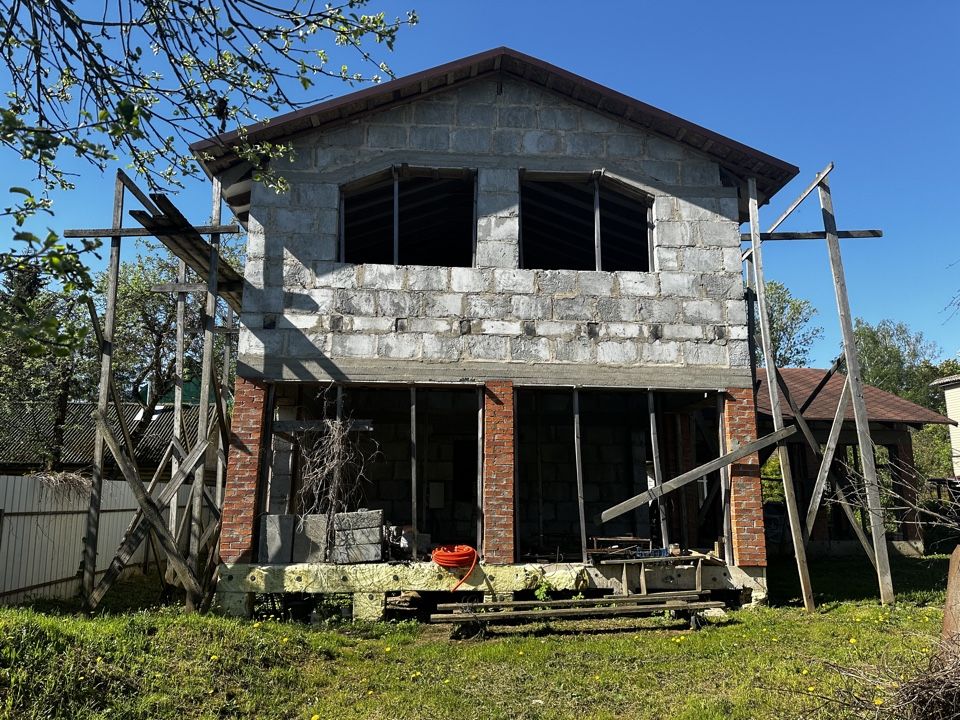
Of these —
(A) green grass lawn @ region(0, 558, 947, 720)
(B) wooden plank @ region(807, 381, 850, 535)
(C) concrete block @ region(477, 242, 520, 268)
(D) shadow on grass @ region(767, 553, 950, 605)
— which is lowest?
(A) green grass lawn @ region(0, 558, 947, 720)

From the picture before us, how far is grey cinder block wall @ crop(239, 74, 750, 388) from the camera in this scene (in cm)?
1119

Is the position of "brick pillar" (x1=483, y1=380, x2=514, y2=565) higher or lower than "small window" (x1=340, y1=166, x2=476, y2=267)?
lower

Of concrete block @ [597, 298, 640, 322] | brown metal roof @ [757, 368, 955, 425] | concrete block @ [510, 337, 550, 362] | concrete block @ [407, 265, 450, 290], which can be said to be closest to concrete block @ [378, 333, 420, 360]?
concrete block @ [407, 265, 450, 290]

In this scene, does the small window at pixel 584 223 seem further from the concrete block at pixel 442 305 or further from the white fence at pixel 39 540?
the white fence at pixel 39 540

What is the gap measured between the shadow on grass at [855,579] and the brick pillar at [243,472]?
301 inches

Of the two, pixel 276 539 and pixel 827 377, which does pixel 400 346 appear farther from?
pixel 827 377

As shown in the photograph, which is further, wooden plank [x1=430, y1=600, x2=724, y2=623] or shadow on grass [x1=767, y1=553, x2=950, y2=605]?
shadow on grass [x1=767, y1=553, x2=950, y2=605]

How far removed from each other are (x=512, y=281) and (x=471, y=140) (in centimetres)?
236

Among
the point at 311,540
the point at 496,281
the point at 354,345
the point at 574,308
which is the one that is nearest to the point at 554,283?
the point at 574,308

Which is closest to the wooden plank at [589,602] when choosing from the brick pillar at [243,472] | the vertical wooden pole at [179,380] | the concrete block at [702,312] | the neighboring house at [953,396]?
the brick pillar at [243,472]

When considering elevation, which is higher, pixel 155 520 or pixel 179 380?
pixel 179 380

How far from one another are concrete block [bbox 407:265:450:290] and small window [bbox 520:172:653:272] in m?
1.42

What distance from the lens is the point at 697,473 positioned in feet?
35.9

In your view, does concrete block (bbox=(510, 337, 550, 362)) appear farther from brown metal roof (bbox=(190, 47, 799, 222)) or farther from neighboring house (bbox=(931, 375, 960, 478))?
neighboring house (bbox=(931, 375, 960, 478))
